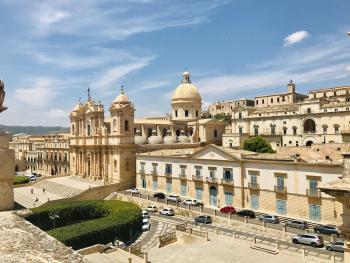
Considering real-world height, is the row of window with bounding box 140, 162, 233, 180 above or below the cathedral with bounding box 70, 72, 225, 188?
below

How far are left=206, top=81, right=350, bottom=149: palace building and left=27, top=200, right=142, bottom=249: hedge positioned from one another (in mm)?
31762

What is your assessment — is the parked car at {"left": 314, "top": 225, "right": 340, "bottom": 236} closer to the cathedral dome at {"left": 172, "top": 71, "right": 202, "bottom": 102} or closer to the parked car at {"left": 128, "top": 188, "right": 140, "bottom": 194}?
the parked car at {"left": 128, "top": 188, "right": 140, "bottom": 194}

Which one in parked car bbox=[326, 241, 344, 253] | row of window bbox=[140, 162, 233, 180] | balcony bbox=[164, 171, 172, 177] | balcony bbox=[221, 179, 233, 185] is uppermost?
row of window bbox=[140, 162, 233, 180]

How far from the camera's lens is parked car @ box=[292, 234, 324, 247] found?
22.7 meters

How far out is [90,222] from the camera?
26.8 meters

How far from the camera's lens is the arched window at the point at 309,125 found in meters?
55.6

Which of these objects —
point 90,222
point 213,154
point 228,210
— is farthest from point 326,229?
point 90,222

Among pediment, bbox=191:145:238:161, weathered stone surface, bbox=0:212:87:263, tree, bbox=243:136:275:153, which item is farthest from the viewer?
tree, bbox=243:136:275:153

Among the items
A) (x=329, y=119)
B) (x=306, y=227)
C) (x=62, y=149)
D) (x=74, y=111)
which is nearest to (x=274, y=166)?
A: (x=306, y=227)

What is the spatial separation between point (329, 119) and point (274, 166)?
27.1 m

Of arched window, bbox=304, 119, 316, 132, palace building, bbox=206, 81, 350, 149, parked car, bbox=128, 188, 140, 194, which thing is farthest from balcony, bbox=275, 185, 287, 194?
arched window, bbox=304, 119, 316, 132

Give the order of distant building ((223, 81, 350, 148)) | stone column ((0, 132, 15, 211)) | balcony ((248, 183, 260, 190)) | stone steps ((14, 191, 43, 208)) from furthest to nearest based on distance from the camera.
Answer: distant building ((223, 81, 350, 148)) < stone steps ((14, 191, 43, 208)) < balcony ((248, 183, 260, 190)) < stone column ((0, 132, 15, 211))

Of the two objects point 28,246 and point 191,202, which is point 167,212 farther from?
point 28,246

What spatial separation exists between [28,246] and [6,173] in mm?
1622
